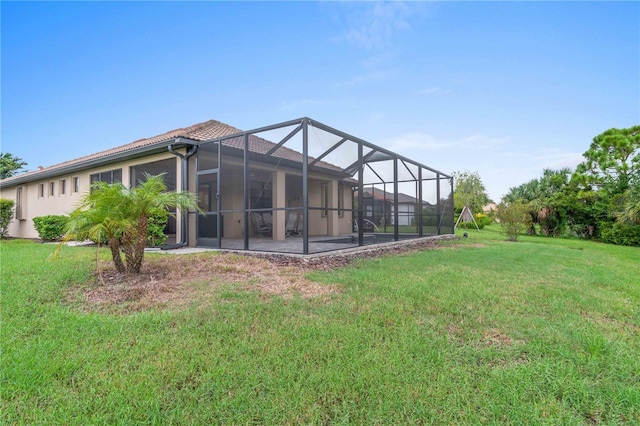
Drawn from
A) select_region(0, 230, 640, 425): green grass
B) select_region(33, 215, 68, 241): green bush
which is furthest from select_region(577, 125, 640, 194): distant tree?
select_region(33, 215, 68, 241): green bush

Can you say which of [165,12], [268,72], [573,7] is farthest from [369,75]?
[165,12]

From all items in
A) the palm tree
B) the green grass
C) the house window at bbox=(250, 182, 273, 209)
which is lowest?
the green grass

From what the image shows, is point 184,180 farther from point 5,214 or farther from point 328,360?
point 5,214

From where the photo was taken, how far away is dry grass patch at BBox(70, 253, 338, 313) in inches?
127

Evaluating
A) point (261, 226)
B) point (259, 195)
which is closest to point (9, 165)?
point (261, 226)

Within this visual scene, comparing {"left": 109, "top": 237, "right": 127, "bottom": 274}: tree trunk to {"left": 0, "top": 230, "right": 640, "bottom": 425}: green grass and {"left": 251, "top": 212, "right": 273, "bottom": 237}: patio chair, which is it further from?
{"left": 251, "top": 212, "right": 273, "bottom": 237}: patio chair

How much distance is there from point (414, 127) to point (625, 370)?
14.1 metres

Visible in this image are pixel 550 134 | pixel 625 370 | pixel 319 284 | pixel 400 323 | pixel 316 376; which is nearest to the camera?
pixel 316 376

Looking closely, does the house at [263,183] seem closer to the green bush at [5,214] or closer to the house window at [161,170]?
the house window at [161,170]

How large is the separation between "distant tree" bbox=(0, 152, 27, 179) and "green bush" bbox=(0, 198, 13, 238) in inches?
947

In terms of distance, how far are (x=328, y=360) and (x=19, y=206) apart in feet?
63.1

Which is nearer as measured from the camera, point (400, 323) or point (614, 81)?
point (400, 323)

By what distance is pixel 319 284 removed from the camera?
13.3 feet

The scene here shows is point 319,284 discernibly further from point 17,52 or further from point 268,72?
point 17,52
